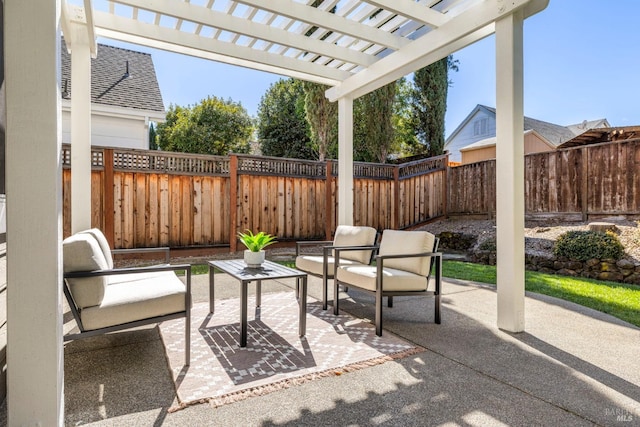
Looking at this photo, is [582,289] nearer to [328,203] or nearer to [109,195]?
[328,203]

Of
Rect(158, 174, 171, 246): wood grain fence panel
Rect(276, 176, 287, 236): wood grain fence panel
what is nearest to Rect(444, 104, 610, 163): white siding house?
Rect(276, 176, 287, 236): wood grain fence panel

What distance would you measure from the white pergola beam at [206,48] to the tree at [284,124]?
917cm

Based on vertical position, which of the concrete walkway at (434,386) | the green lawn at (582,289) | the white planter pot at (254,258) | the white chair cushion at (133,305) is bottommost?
the concrete walkway at (434,386)

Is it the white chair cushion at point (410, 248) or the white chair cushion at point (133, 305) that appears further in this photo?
the white chair cushion at point (410, 248)

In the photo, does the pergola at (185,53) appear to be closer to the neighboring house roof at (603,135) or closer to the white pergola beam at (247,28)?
the white pergola beam at (247,28)

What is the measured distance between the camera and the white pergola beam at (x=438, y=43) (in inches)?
122

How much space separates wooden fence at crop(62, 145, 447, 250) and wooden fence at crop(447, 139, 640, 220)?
2275 mm

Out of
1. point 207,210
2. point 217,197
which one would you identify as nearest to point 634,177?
point 217,197

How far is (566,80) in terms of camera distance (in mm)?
21859

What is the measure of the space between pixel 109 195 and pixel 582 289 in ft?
24.0

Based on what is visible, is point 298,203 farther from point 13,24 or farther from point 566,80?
point 566,80

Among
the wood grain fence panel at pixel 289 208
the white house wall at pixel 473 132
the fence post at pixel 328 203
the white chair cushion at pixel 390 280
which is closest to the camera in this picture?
the white chair cushion at pixel 390 280

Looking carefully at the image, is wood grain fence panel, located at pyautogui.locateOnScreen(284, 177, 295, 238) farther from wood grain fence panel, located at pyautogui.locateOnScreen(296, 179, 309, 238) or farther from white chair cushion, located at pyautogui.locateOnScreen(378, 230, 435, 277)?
white chair cushion, located at pyautogui.locateOnScreen(378, 230, 435, 277)

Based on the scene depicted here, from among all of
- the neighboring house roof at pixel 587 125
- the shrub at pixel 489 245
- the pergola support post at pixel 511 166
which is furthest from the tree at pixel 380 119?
the neighboring house roof at pixel 587 125
